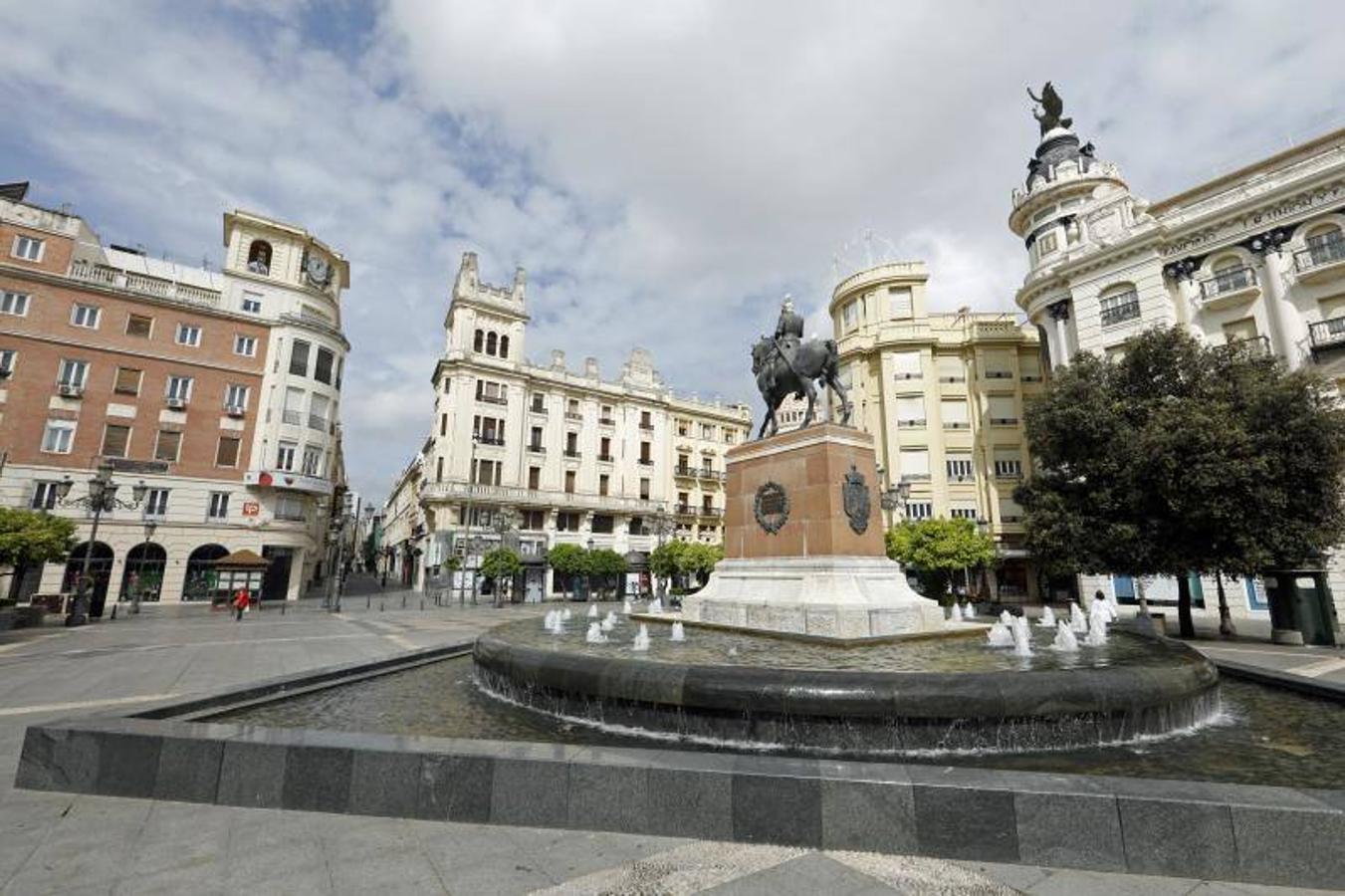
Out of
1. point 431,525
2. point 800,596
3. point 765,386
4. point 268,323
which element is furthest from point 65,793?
point 431,525

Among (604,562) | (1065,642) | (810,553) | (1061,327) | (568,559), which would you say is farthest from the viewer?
(604,562)

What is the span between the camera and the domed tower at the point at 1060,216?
31.2m

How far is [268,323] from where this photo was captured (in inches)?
1389

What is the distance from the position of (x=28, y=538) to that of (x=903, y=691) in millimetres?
28279

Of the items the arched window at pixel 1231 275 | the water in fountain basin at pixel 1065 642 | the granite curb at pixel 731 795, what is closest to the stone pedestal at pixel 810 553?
the water in fountain basin at pixel 1065 642

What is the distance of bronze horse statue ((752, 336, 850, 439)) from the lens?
42.9 feet

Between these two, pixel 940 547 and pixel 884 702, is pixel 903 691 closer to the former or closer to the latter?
pixel 884 702

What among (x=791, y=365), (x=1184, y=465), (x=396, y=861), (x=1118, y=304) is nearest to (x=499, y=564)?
(x=791, y=365)

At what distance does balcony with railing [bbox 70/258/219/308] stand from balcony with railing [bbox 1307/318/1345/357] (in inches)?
2082

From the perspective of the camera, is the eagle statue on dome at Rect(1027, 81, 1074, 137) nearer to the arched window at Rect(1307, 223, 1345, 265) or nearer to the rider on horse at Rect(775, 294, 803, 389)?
the arched window at Rect(1307, 223, 1345, 265)

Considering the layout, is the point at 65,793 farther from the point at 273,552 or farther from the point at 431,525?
the point at 431,525

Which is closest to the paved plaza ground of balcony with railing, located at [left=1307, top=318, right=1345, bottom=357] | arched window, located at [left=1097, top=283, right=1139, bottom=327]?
balcony with railing, located at [left=1307, top=318, right=1345, bottom=357]

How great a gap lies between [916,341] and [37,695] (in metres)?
44.8

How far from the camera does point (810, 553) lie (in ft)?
36.6
